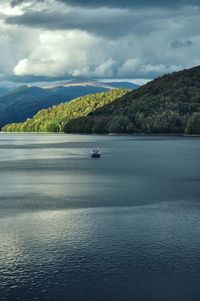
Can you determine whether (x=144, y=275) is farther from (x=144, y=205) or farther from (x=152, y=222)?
(x=144, y=205)

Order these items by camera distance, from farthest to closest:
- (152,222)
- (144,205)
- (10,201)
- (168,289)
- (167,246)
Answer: (10,201), (144,205), (152,222), (167,246), (168,289)

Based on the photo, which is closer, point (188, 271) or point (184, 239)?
point (188, 271)

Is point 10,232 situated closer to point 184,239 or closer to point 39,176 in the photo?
point 184,239

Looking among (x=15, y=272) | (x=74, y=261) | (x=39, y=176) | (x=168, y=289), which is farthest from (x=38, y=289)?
(x=39, y=176)

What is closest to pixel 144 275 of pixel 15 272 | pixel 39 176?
pixel 15 272

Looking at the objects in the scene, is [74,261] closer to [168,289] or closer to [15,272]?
[15,272]

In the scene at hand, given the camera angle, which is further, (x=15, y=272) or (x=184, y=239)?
(x=184, y=239)

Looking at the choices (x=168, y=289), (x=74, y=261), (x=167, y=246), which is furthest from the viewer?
(x=167, y=246)

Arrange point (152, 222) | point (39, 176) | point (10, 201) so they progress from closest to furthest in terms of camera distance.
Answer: point (152, 222) < point (10, 201) < point (39, 176)

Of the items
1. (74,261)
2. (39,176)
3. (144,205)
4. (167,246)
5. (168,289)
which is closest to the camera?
(168,289)
